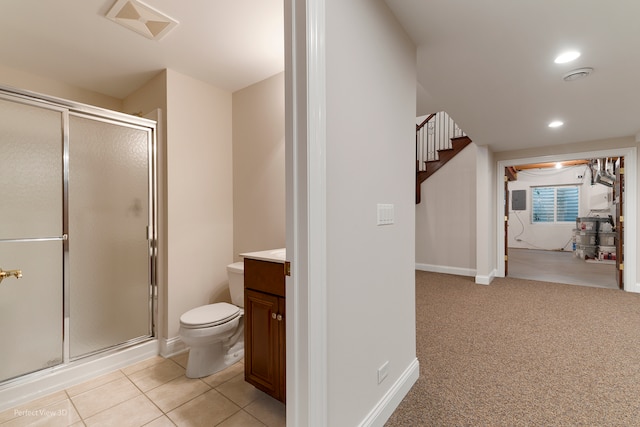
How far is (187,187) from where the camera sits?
2512mm

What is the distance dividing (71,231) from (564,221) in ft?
36.2

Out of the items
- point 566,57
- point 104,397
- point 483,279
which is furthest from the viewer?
point 483,279

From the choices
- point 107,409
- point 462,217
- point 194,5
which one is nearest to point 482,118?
point 462,217

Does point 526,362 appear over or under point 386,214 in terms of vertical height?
under

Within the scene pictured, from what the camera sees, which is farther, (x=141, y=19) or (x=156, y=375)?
(x=156, y=375)

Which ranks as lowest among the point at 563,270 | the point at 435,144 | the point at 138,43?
the point at 563,270

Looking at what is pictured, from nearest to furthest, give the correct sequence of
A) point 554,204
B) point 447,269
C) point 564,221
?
1. point 447,269
2. point 564,221
3. point 554,204

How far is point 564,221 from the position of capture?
8.08m

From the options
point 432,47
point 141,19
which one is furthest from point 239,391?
point 432,47

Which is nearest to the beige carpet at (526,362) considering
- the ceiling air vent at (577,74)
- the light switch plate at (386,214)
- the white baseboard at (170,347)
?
the light switch plate at (386,214)

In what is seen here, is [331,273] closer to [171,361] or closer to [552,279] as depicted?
[171,361]

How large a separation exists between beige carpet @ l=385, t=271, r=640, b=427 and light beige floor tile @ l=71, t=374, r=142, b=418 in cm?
171

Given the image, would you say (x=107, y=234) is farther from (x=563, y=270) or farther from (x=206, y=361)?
(x=563, y=270)

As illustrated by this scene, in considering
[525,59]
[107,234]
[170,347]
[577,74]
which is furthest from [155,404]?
[577,74]
